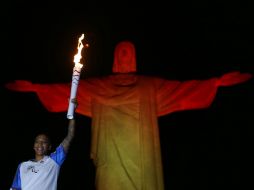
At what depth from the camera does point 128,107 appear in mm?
5348

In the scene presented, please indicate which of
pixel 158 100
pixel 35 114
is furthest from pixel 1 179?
pixel 158 100

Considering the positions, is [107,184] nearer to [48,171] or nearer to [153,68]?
[48,171]

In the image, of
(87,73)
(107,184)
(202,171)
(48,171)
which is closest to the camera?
(48,171)

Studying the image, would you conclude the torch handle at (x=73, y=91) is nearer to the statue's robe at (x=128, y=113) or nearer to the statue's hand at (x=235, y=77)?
the statue's robe at (x=128, y=113)

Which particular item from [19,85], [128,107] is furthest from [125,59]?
[19,85]

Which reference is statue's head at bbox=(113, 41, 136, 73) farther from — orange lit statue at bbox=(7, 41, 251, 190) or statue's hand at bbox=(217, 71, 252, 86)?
statue's hand at bbox=(217, 71, 252, 86)

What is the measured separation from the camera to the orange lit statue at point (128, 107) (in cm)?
510

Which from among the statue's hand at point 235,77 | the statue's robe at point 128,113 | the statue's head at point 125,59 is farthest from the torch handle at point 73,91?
the statue's hand at point 235,77

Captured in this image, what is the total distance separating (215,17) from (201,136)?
1.52 m

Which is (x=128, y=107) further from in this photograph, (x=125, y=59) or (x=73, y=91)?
(x=73, y=91)

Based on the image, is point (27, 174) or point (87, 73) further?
point (87, 73)

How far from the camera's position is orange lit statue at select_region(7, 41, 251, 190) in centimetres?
510

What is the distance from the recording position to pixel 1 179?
6078mm

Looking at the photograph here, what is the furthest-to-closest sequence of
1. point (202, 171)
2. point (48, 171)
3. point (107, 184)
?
point (202, 171) < point (107, 184) < point (48, 171)
